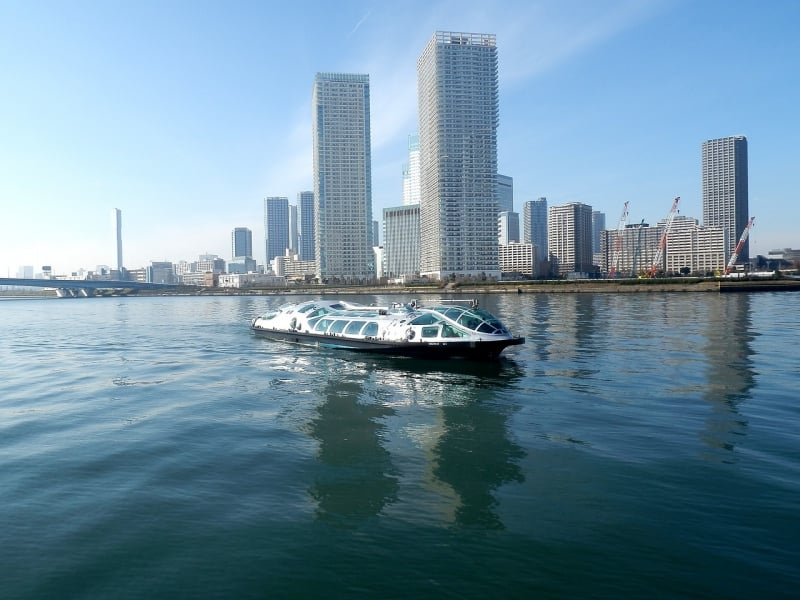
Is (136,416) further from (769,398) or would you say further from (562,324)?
(562,324)

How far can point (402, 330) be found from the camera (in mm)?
35531

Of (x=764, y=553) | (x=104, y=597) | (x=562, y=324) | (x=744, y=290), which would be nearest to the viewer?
(x=104, y=597)

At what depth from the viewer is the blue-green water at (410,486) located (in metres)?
9.28

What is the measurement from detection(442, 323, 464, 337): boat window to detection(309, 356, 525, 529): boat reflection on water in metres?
4.59

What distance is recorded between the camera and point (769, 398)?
2133cm

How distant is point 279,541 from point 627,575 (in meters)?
6.17

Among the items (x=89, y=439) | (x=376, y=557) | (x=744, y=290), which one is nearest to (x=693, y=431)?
(x=376, y=557)

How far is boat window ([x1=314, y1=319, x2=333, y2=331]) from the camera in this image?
4378cm

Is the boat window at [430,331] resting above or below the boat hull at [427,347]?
above

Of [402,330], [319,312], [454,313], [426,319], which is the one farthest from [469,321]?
[319,312]

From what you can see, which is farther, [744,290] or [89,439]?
[744,290]

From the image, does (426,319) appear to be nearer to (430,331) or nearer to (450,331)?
(430,331)

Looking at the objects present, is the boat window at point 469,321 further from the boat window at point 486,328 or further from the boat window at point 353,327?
the boat window at point 353,327

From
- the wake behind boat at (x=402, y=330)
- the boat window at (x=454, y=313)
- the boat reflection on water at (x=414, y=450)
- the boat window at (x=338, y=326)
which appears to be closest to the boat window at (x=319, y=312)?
the wake behind boat at (x=402, y=330)
